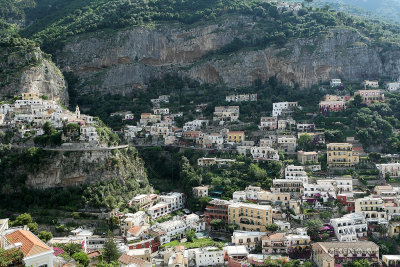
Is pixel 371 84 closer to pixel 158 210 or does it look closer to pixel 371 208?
pixel 371 208

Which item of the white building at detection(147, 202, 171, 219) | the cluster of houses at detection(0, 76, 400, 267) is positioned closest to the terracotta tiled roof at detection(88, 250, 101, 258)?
the cluster of houses at detection(0, 76, 400, 267)

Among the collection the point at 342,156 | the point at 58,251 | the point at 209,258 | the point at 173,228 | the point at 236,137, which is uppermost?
the point at 236,137

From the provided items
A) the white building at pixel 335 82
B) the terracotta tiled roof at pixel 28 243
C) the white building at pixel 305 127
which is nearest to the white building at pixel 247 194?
the white building at pixel 305 127

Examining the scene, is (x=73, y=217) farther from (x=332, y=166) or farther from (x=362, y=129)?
(x=362, y=129)

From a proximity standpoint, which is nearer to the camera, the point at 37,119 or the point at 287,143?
the point at 37,119

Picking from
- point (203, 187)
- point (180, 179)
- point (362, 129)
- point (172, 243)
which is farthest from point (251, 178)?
point (362, 129)

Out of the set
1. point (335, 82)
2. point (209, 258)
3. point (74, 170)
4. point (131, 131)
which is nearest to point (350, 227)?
point (209, 258)

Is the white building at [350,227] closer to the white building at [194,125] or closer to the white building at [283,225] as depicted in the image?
the white building at [283,225]
